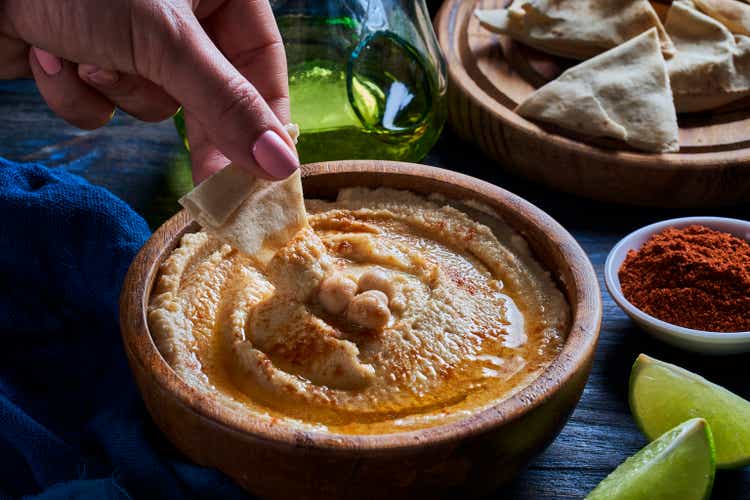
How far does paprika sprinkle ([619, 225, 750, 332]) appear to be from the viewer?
1411 mm

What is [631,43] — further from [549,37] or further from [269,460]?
[269,460]

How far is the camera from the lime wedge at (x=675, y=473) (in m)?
1.06

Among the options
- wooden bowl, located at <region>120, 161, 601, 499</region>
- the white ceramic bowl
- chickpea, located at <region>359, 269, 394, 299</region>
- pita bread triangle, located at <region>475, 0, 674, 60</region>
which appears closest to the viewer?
wooden bowl, located at <region>120, 161, 601, 499</region>

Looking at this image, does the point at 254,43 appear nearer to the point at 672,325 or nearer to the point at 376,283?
the point at 376,283

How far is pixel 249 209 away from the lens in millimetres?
1203

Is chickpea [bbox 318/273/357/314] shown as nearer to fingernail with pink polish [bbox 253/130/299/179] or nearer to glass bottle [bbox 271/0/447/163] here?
fingernail with pink polish [bbox 253/130/299/179]

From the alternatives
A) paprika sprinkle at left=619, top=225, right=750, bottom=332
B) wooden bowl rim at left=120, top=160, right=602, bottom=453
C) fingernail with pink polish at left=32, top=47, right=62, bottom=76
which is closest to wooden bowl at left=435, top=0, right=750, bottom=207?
paprika sprinkle at left=619, top=225, right=750, bottom=332

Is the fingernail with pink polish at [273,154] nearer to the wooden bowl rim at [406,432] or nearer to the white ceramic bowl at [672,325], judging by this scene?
the wooden bowl rim at [406,432]

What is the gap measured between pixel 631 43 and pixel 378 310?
1171 mm

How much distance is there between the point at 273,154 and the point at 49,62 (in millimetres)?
793

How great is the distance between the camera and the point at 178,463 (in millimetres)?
1197

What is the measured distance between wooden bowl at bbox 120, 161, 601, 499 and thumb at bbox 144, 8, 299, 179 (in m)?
0.26

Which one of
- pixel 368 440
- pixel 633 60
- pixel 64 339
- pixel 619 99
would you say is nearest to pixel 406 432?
Result: pixel 368 440

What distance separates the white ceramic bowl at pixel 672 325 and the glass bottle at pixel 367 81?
0.52 meters
